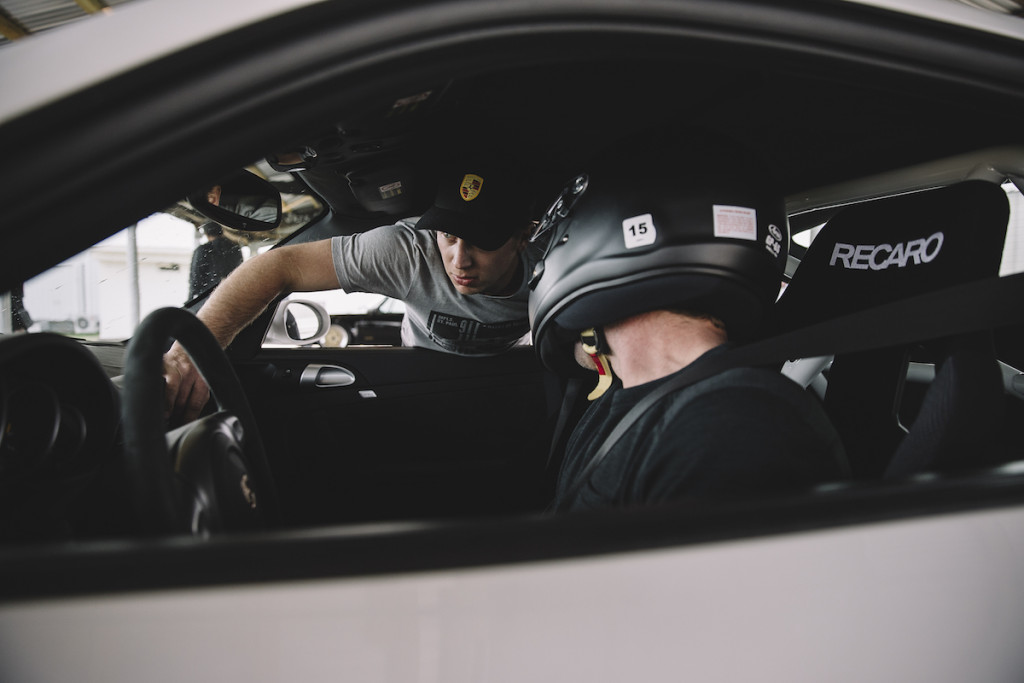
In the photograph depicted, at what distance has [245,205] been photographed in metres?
1.63

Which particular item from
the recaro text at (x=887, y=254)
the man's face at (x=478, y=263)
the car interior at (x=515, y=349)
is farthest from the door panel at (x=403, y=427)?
the recaro text at (x=887, y=254)

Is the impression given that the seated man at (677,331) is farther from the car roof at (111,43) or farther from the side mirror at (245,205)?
the side mirror at (245,205)

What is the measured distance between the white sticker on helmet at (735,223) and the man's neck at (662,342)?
170mm

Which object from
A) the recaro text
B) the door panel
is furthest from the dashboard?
the recaro text

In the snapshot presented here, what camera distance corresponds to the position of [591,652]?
0.52 meters

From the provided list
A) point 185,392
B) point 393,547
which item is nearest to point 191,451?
point 393,547

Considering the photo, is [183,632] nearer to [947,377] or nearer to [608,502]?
[608,502]

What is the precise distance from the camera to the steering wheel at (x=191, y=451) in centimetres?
65

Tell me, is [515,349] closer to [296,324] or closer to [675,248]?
[296,324]

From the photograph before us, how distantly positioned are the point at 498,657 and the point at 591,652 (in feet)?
0.27

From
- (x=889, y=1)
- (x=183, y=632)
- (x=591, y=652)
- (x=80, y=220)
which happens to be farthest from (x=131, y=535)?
(x=889, y=1)

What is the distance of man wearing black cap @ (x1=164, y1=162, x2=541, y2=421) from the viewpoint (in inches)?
71.9

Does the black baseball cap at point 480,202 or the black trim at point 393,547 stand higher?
the black baseball cap at point 480,202

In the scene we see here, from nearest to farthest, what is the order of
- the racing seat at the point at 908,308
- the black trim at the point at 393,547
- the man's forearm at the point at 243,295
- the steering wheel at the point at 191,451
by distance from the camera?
the black trim at the point at 393,547 < the steering wheel at the point at 191,451 < the racing seat at the point at 908,308 < the man's forearm at the point at 243,295
